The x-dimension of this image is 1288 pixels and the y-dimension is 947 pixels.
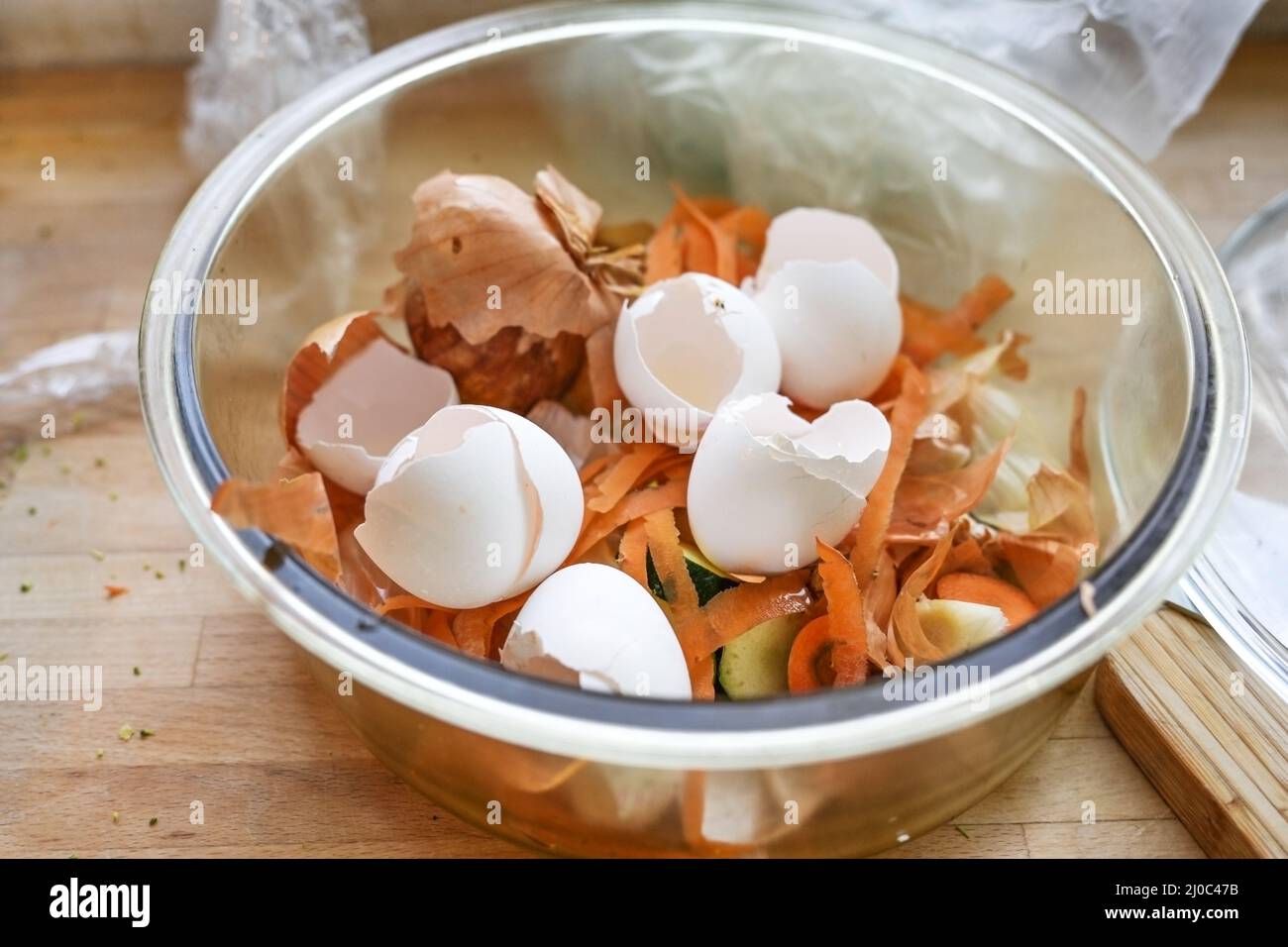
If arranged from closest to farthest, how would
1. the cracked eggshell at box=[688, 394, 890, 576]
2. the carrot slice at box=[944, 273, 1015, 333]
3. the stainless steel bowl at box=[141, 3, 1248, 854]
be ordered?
1. the stainless steel bowl at box=[141, 3, 1248, 854]
2. the cracked eggshell at box=[688, 394, 890, 576]
3. the carrot slice at box=[944, 273, 1015, 333]

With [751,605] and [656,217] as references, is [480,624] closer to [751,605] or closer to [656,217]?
[751,605]

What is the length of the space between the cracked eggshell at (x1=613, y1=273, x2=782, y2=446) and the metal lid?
34 cm

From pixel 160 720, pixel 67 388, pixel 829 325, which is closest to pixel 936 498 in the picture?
pixel 829 325

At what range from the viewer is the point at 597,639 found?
0.70 m

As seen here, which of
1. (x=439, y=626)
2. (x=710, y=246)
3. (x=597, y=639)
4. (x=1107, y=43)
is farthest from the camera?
(x=1107, y=43)

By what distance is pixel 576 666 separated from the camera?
0.69 metres

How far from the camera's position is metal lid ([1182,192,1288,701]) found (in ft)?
2.86

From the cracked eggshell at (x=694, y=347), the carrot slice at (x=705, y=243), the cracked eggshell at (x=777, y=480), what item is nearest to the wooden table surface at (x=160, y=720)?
the cracked eggshell at (x=777, y=480)

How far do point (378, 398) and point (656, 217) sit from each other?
43 centimetres

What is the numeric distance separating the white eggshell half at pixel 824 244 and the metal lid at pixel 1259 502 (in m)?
0.32

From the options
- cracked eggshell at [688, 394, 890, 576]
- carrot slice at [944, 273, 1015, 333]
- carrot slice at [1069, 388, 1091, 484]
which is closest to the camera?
cracked eggshell at [688, 394, 890, 576]

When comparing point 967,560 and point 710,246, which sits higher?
point 710,246

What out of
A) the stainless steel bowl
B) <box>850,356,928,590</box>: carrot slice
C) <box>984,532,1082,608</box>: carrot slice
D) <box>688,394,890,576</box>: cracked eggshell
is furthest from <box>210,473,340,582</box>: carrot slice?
<box>984,532,1082,608</box>: carrot slice

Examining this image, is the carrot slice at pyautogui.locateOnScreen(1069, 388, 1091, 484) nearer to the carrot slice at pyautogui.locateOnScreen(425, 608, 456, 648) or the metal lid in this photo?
the metal lid
